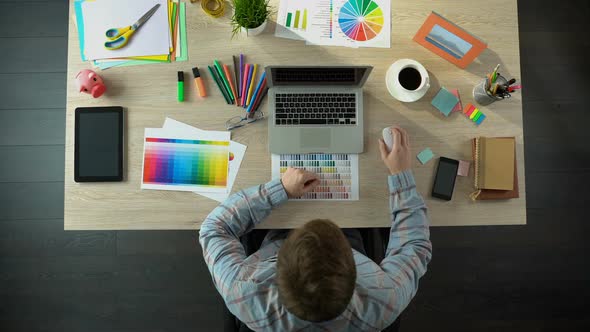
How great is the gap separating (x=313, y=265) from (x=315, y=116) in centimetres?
54

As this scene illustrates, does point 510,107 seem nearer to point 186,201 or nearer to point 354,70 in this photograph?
point 354,70

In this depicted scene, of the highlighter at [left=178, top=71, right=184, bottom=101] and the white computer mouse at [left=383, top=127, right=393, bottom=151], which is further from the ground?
the highlighter at [left=178, top=71, right=184, bottom=101]

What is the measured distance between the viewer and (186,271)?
1.75 meters

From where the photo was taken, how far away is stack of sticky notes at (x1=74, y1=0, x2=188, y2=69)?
1159mm

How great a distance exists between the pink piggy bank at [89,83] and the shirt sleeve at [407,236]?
0.87m

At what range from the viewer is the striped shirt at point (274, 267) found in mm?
876

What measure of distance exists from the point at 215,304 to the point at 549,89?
6.21 ft

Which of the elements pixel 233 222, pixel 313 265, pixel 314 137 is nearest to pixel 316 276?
pixel 313 265

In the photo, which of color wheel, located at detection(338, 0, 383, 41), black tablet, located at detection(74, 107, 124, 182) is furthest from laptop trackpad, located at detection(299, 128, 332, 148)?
black tablet, located at detection(74, 107, 124, 182)

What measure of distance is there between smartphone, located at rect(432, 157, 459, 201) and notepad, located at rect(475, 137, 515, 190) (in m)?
0.07

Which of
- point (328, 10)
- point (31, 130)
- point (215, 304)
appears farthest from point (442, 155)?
point (31, 130)

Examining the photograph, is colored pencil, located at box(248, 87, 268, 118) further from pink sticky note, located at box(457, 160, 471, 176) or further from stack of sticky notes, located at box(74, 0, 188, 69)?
pink sticky note, located at box(457, 160, 471, 176)

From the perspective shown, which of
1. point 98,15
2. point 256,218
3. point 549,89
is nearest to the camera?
point 256,218

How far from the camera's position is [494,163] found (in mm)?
1133
